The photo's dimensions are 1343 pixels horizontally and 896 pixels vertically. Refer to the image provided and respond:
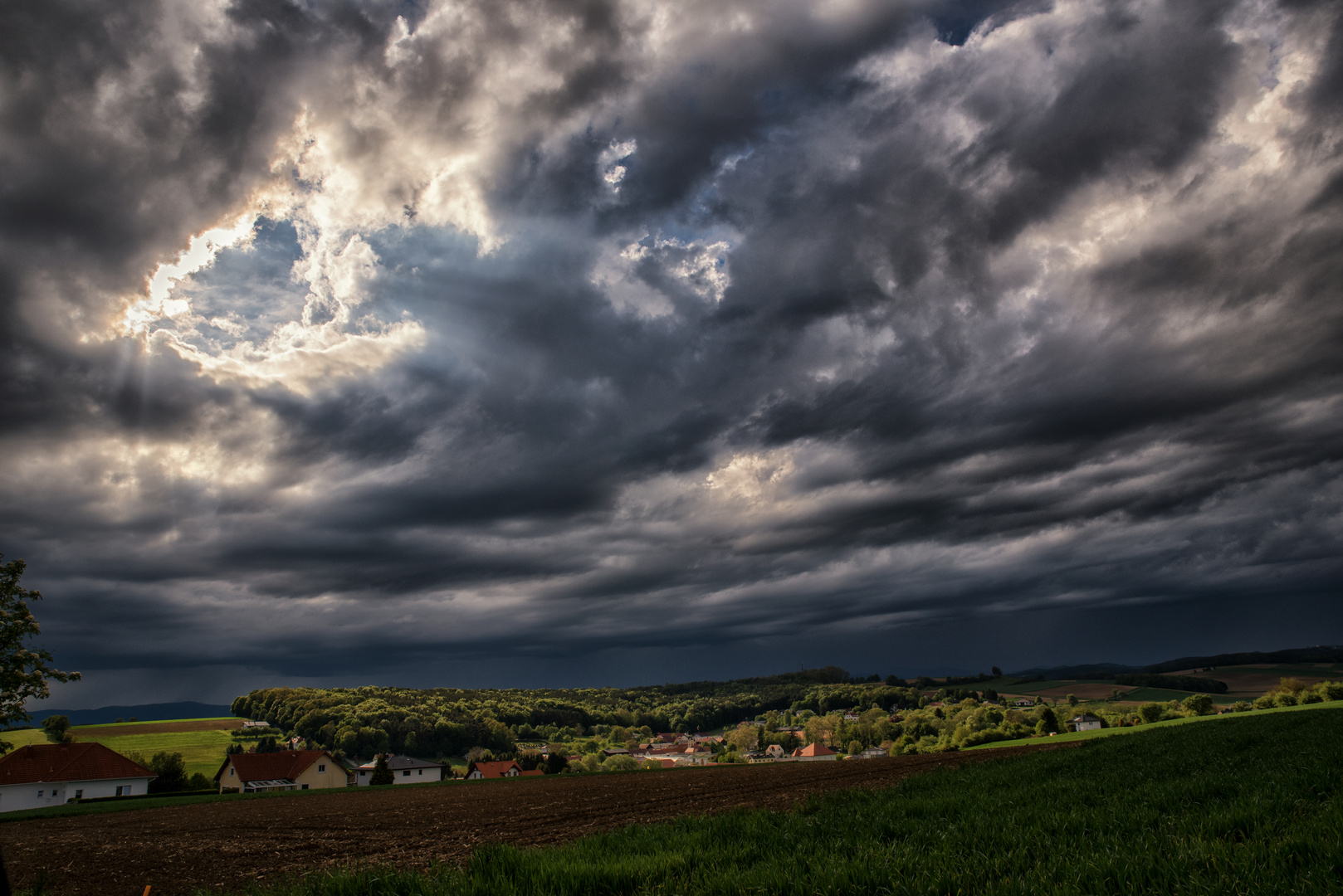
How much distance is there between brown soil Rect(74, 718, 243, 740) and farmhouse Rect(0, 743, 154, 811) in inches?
2163

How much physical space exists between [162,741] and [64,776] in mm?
54083

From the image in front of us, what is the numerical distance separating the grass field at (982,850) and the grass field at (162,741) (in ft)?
356

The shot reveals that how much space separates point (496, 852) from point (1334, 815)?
1059 centimetres

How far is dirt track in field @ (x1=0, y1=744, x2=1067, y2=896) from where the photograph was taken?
816 inches

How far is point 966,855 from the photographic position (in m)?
8.31

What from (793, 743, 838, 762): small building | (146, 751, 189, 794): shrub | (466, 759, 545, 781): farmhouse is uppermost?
(146, 751, 189, 794): shrub

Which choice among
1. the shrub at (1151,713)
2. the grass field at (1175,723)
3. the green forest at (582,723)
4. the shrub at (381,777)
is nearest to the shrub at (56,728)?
the green forest at (582,723)

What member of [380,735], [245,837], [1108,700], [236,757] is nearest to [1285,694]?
[1108,700]

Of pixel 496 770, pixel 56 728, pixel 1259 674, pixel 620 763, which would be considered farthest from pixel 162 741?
pixel 1259 674

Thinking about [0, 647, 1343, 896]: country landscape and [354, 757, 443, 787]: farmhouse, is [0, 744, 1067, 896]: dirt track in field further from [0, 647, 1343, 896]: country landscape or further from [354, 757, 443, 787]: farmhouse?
[354, 757, 443, 787]: farmhouse

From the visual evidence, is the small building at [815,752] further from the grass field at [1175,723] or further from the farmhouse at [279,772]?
the farmhouse at [279,772]

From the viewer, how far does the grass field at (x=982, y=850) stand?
21.6ft

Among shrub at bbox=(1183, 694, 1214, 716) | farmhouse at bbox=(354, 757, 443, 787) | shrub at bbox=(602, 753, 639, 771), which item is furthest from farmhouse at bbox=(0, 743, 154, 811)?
shrub at bbox=(1183, 694, 1214, 716)

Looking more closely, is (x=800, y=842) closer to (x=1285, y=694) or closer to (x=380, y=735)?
(x=1285, y=694)
